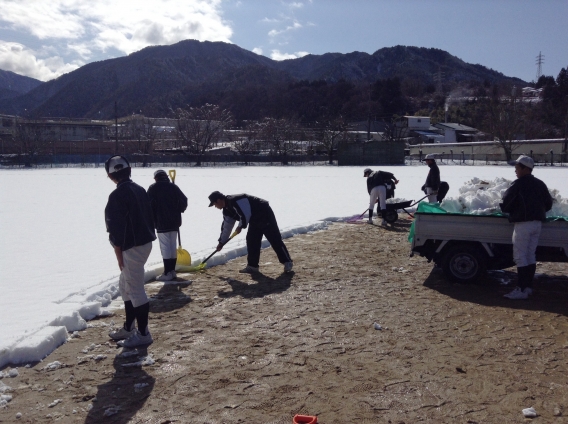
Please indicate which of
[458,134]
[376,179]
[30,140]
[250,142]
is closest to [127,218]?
[376,179]

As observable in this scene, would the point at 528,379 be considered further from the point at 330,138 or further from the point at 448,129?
the point at 448,129

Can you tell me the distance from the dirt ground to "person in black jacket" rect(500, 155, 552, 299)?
430 millimetres

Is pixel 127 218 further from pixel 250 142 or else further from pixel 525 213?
pixel 250 142

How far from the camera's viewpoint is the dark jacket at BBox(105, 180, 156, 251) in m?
4.67

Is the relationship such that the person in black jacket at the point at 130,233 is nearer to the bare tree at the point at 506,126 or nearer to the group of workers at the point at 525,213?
the group of workers at the point at 525,213

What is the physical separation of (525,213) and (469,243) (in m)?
1.03

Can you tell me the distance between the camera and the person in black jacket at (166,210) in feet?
24.2

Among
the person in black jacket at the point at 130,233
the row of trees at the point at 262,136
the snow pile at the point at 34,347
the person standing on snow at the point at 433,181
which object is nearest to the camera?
the snow pile at the point at 34,347

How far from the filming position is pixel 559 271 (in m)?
7.93

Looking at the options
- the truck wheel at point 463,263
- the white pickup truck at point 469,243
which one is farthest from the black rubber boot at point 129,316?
the truck wheel at point 463,263

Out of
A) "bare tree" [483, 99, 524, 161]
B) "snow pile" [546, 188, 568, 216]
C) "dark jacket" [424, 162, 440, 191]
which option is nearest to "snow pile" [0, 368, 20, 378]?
"snow pile" [546, 188, 568, 216]

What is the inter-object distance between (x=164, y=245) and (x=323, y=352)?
3564mm

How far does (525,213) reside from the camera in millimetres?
6082

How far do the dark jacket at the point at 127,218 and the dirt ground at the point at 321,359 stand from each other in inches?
42.6
